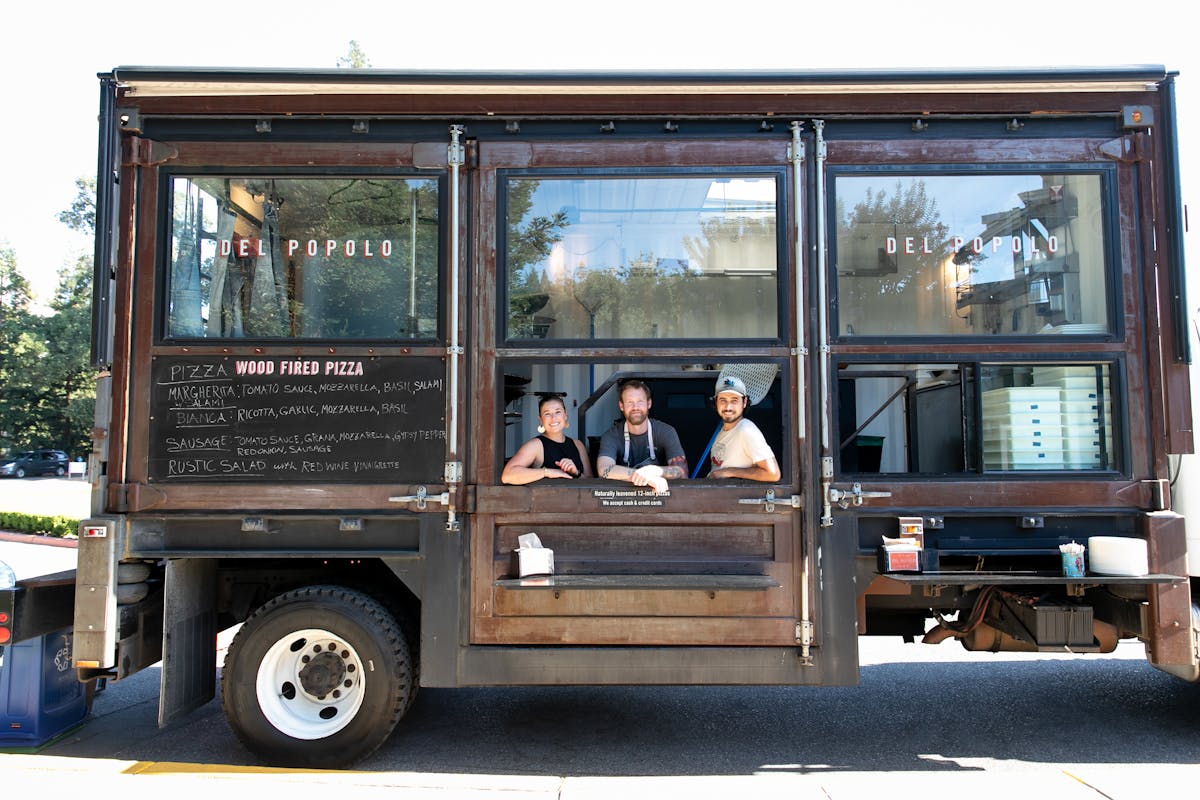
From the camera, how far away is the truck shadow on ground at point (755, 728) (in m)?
4.23

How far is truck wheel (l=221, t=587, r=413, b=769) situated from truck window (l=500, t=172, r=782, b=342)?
1659mm

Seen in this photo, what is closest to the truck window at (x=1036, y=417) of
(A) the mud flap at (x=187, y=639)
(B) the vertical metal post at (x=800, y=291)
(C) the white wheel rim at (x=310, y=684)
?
(B) the vertical metal post at (x=800, y=291)

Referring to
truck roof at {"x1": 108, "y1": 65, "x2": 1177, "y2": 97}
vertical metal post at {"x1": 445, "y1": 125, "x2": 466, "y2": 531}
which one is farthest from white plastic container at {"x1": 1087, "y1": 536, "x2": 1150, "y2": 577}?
vertical metal post at {"x1": 445, "y1": 125, "x2": 466, "y2": 531}

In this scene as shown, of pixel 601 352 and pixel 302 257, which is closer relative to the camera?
pixel 601 352

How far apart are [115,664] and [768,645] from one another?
127 inches

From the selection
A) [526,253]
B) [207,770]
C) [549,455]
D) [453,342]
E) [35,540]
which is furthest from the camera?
[35,540]

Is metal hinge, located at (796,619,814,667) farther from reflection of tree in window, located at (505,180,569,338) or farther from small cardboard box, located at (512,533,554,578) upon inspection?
reflection of tree in window, located at (505,180,569,338)

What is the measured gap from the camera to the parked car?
36.8m

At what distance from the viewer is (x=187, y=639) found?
4.21 metres

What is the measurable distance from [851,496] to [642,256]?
164 centimetres

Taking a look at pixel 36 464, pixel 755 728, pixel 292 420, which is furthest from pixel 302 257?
pixel 36 464

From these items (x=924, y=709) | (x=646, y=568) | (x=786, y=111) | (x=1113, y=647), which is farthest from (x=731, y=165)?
(x=924, y=709)

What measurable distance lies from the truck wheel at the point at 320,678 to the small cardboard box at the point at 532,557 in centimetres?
75

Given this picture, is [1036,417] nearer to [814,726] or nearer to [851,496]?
[851,496]
